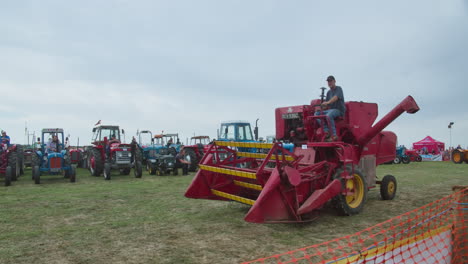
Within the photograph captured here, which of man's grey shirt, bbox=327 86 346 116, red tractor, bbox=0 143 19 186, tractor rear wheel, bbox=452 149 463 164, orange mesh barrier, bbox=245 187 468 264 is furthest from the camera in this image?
tractor rear wheel, bbox=452 149 463 164

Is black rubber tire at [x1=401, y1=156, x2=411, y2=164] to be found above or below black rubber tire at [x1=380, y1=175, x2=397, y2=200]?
below

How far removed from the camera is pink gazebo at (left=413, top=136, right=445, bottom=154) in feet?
90.5

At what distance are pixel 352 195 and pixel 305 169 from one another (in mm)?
1247

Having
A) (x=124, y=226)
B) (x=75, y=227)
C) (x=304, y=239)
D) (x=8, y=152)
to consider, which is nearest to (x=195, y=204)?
(x=124, y=226)

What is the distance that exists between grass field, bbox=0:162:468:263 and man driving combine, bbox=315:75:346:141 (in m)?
1.52

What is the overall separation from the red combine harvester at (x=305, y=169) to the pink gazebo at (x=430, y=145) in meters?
23.8

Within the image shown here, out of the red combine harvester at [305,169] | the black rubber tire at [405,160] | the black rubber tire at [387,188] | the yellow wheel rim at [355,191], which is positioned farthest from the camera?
the black rubber tire at [405,160]

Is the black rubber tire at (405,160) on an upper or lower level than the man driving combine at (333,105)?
lower

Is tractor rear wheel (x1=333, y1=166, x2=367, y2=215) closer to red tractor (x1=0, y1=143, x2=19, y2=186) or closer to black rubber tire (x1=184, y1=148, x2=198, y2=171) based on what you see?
black rubber tire (x1=184, y1=148, x2=198, y2=171)

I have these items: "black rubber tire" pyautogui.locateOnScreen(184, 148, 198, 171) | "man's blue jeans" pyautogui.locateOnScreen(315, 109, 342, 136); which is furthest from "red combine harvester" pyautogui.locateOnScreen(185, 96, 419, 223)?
"black rubber tire" pyautogui.locateOnScreen(184, 148, 198, 171)

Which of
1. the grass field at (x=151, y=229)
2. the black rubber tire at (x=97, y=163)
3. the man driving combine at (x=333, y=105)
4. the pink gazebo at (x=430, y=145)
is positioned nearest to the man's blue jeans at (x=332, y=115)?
the man driving combine at (x=333, y=105)

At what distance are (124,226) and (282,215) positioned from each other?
7.95ft

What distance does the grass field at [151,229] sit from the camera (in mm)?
3859

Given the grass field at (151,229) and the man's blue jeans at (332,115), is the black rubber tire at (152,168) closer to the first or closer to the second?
the grass field at (151,229)
